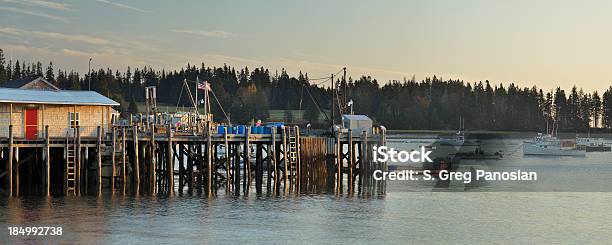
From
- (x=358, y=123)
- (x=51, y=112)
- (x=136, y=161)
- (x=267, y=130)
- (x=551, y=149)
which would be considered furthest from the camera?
(x=551, y=149)

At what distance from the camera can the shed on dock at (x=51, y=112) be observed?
57.0 metres

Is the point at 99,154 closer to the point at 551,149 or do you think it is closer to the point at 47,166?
the point at 47,166

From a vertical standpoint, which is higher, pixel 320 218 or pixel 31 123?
pixel 31 123

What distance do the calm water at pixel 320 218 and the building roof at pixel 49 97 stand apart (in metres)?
7.02

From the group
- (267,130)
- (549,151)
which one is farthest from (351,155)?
(549,151)

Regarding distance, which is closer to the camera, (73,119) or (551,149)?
(73,119)

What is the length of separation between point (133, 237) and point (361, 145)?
3201cm

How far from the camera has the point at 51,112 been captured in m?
58.4

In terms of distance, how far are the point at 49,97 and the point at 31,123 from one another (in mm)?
2169

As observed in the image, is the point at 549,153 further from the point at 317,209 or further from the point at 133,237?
the point at 133,237

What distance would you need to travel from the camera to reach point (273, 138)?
6328 centimetres

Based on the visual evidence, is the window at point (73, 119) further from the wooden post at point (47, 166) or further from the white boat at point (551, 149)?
the white boat at point (551, 149)

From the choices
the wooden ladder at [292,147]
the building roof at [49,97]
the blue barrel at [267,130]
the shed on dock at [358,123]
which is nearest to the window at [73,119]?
the building roof at [49,97]

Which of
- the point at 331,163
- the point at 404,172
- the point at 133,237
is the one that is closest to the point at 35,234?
the point at 133,237
